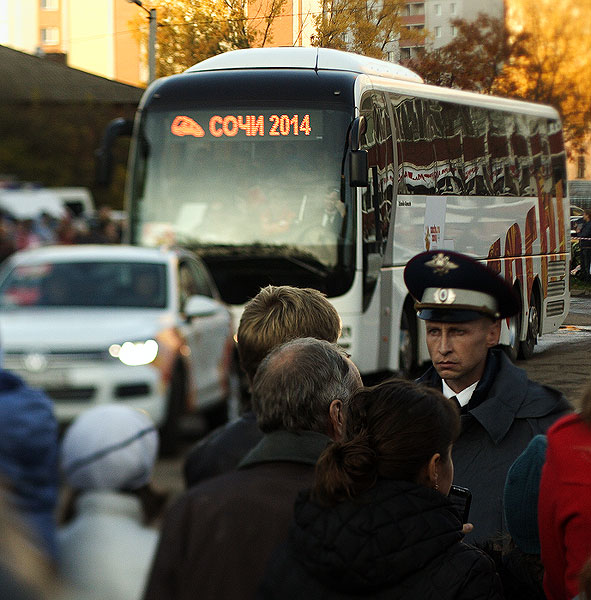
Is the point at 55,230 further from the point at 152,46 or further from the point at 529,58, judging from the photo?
the point at 529,58

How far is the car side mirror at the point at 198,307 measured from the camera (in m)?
1.52

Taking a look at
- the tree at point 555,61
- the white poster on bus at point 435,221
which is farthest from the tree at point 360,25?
the white poster on bus at point 435,221

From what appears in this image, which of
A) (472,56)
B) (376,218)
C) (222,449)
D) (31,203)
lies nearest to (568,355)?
(472,56)

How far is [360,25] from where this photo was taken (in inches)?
85.4

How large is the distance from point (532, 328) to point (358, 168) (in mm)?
3597

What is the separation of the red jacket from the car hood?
672 mm

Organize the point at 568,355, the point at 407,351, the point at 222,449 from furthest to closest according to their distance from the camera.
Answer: the point at 407,351
the point at 568,355
the point at 222,449

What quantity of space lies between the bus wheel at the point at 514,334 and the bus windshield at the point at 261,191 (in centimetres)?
73

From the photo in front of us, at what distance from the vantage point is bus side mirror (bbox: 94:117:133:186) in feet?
4.54

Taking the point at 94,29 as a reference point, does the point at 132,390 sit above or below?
below

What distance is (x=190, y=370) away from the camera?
4.73ft

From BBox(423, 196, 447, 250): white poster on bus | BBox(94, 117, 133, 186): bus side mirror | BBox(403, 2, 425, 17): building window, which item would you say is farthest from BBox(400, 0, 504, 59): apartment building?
BBox(423, 196, 447, 250): white poster on bus

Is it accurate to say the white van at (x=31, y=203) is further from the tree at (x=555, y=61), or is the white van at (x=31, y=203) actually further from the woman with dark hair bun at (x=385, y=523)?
the tree at (x=555, y=61)

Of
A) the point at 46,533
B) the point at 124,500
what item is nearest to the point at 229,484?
the point at 124,500
